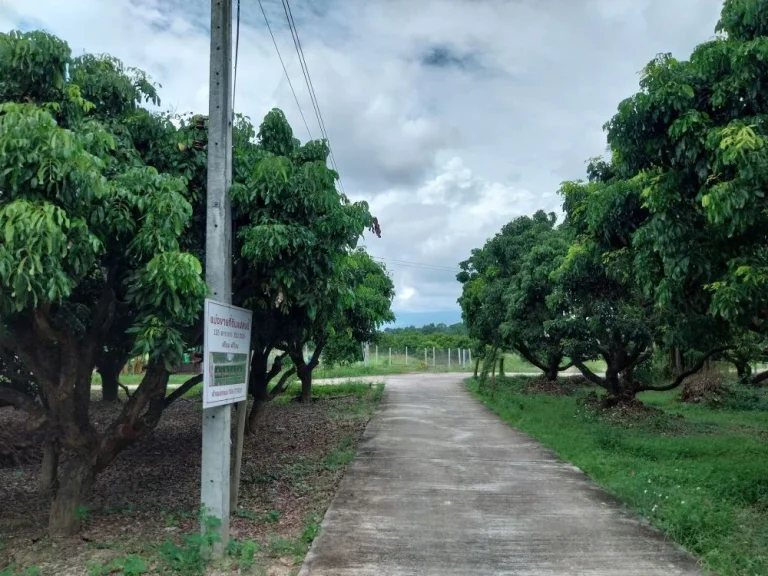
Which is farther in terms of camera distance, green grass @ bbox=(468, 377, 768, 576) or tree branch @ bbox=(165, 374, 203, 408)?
tree branch @ bbox=(165, 374, 203, 408)

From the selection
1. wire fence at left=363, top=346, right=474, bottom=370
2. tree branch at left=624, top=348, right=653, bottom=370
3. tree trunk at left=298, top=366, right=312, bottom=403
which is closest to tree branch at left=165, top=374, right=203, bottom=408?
tree branch at left=624, top=348, right=653, bottom=370

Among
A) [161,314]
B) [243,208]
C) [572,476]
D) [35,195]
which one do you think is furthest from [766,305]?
[35,195]

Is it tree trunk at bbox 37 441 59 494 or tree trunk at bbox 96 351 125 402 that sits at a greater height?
tree trunk at bbox 96 351 125 402

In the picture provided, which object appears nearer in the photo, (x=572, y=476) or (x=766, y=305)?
(x=766, y=305)

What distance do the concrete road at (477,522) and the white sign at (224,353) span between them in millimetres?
1579

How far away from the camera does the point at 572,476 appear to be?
362 inches

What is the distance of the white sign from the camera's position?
5344mm

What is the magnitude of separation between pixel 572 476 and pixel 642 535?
2.82m

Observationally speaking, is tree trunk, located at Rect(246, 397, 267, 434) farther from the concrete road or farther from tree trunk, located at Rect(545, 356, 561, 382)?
tree trunk, located at Rect(545, 356, 561, 382)

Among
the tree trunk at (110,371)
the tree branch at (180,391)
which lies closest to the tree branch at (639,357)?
the tree trunk at (110,371)

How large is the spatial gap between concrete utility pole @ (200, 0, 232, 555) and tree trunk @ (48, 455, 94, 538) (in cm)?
153

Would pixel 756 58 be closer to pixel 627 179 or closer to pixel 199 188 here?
pixel 627 179

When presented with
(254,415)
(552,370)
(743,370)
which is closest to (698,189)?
(254,415)

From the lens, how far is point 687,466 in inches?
374
